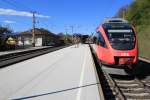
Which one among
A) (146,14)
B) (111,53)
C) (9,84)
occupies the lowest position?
(9,84)

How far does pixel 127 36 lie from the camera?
56.1 ft

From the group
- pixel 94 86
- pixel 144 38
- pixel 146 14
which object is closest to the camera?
pixel 94 86

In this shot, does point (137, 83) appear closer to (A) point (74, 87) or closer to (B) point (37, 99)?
(A) point (74, 87)

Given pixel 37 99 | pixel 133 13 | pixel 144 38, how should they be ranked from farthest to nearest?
pixel 133 13 < pixel 144 38 < pixel 37 99

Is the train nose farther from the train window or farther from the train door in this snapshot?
the train window

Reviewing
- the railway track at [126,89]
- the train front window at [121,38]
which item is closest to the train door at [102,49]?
the train front window at [121,38]

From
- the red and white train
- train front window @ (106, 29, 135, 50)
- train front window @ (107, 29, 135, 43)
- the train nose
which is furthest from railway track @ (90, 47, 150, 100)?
train front window @ (107, 29, 135, 43)

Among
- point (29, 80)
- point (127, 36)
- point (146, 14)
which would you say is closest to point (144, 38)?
point (146, 14)

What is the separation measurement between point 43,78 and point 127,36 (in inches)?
198

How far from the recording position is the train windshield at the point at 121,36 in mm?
16750

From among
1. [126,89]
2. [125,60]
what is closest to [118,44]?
[125,60]

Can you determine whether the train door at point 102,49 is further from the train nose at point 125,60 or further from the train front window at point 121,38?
the train nose at point 125,60

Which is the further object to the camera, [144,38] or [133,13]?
[133,13]

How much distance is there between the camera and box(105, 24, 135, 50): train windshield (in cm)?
1675
